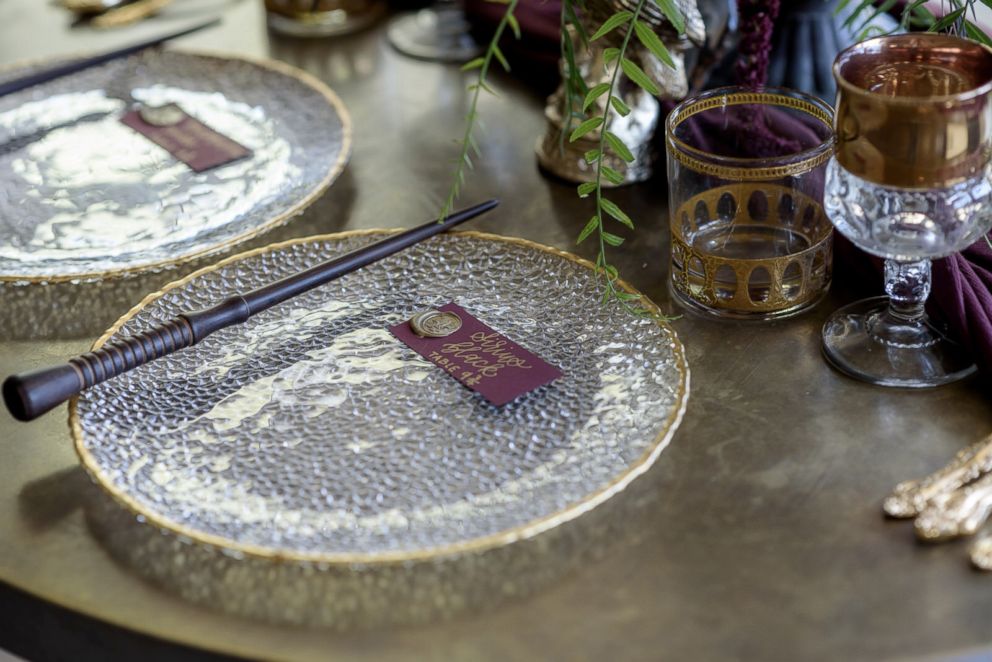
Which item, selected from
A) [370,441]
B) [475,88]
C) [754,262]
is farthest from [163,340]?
[754,262]

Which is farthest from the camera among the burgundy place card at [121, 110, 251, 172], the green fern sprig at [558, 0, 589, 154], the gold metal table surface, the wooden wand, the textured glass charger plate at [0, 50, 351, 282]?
the burgundy place card at [121, 110, 251, 172]

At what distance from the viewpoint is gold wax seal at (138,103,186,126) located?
40.3 inches

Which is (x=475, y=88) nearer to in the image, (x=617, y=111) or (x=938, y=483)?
(x=617, y=111)

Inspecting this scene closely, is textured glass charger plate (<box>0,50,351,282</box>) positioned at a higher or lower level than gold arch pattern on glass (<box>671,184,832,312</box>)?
lower

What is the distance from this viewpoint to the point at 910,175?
1.99 ft

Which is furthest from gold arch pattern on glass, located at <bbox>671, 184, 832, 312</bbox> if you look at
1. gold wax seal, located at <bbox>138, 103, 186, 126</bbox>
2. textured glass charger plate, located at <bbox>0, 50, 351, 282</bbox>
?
gold wax seal, located at <bbox>138, 103, 186, 126</bbox>

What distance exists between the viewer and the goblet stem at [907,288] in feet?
2.26

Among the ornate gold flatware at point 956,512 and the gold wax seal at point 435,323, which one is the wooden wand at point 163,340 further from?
the ornate gold flatware at point 956,512

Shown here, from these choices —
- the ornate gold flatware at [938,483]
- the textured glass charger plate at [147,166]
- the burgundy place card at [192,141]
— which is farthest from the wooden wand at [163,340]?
the ornate gold flatware at [938,483]

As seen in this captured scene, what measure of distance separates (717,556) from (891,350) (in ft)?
0.65

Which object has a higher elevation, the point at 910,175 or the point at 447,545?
the point at 910,175

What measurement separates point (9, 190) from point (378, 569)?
536 mm

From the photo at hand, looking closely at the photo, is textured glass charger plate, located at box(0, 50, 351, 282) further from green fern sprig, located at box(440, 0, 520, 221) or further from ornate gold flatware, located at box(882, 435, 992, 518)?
ornate gold flatware, located at box(882, 435, 992, 518)

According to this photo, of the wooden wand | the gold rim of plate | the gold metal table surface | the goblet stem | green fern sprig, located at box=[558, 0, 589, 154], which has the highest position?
green fern sprig, located at box=[558, 0, 589, 154]
